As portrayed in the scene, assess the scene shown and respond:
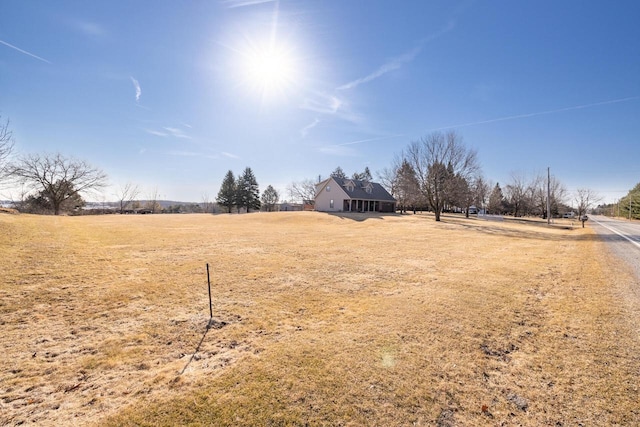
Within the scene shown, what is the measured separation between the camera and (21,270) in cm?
647

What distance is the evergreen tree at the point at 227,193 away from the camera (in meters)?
56.8

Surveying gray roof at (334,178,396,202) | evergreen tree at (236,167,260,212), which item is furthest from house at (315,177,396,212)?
evergreen tree at (236,167,260,212)

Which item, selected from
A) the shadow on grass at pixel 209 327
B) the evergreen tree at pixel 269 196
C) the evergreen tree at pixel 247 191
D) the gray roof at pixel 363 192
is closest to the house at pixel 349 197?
the gray roof at pixel 363 192

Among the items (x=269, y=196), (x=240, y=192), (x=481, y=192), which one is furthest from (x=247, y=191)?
(x=481, y=192)

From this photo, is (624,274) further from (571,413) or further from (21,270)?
(21,270)

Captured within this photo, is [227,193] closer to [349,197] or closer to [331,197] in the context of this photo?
[331,197]

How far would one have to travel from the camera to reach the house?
40.7 m

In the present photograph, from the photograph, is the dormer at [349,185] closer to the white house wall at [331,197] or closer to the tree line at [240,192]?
the white house wall at [331,197]

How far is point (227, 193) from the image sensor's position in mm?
56938

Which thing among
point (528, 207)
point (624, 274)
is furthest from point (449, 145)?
point (528, 207)

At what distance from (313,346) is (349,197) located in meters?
36.7

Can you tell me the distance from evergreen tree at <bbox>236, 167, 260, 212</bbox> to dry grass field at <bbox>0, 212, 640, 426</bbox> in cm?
5057

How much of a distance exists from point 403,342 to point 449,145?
1336 inches

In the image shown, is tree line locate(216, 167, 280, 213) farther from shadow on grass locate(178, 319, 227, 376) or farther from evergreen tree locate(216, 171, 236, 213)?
shadow on grass locate(178, 319, 227, 376)
